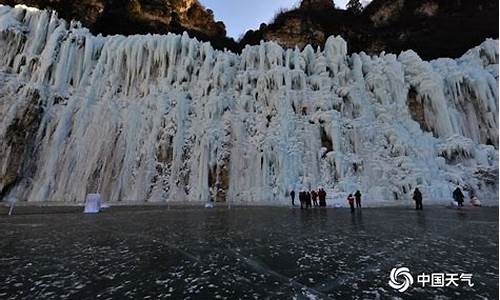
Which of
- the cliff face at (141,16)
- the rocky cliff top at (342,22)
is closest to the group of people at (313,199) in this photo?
the rocky cliff top at (342,22)

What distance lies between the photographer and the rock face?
32188 millimetres

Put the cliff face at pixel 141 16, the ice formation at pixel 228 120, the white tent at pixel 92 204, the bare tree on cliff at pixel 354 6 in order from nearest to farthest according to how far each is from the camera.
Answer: the white tent at pixel 92 204 < the ice formation at pixel 228 120 < the cliff face at pixel 141 16 < the bare tree on cliff at pixel 354 6

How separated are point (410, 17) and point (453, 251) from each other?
3745 cm

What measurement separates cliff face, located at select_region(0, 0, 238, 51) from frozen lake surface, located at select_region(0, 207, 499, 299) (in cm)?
3007

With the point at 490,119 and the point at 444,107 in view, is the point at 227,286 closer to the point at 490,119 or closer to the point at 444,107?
the point at 444,107

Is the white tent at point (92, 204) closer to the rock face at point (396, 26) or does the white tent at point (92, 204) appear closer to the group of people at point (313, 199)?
the group of people at point (313, 199)

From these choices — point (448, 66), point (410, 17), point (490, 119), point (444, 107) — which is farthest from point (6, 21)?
point (410, 17)

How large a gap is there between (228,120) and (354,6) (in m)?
28.2

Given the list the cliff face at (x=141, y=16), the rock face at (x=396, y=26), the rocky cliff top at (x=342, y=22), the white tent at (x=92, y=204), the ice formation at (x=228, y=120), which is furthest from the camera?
the rock face at (x=396, y=26)

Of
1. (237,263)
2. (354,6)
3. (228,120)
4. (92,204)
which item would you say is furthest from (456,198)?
(354,6)

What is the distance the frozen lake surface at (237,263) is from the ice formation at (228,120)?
39.5ft

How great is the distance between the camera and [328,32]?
3628cm

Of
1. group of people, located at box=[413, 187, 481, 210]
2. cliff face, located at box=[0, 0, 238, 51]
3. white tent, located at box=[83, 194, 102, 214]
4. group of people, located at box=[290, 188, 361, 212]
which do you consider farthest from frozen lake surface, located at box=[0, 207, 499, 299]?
cliff face, located at box=[0, 0, 238, 51]

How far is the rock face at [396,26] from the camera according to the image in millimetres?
32188
